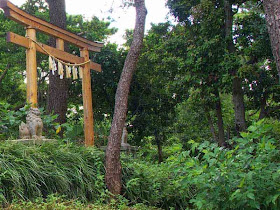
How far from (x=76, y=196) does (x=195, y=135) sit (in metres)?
9.94

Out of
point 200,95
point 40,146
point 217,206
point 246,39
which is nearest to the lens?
point 217,206

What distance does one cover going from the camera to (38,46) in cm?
690

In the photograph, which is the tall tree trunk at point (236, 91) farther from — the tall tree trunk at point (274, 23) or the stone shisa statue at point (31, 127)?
the tall tree trunk at point (274, 23)

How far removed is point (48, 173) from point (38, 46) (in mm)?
2736

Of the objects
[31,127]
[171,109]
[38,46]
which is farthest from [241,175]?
[171,109]

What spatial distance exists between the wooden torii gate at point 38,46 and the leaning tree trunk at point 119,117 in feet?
5.35

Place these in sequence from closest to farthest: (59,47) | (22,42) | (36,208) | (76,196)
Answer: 1. (36,208)
2. (76,196)
3. (22,42)
4. (59,47)

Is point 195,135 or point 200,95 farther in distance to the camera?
point 195,135

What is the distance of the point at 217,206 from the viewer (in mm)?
3883

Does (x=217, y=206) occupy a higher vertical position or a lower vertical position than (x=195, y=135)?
lower

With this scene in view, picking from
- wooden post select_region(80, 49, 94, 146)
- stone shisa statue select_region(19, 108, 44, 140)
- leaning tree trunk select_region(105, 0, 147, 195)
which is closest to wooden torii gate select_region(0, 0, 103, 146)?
wooden post select_region(80, 49, 94, 146)

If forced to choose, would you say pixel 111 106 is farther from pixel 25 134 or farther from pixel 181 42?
→ pixel 25 134

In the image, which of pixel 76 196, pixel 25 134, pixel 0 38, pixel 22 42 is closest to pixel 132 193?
pixel 76 196

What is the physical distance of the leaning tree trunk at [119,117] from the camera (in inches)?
222
